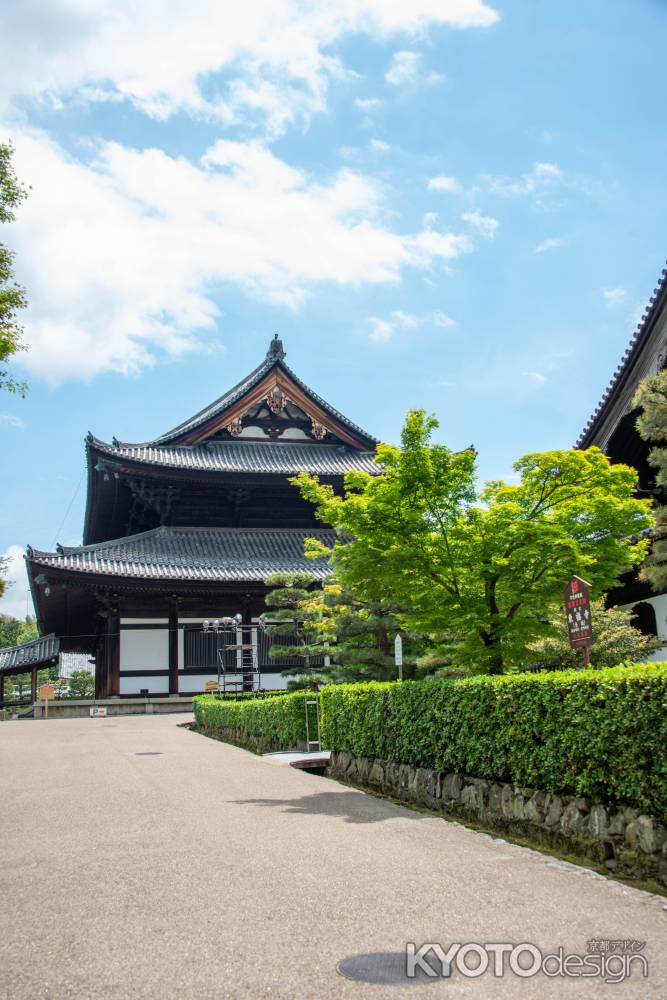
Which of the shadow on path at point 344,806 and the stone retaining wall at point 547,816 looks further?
the shadow on path at point 344,806

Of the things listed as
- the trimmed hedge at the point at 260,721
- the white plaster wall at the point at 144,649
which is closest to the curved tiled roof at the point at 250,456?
the white plaster wall at the point at 144,649

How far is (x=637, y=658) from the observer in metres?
14.6

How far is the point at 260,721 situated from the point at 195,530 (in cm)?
1610

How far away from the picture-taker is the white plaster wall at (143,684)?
28.4 meters

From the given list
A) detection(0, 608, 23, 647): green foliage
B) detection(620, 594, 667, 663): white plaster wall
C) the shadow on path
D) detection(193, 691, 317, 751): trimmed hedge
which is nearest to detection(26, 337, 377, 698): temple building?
detection(193, 691, 317, 751): trimmed hedge

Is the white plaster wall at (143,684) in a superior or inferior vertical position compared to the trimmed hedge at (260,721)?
superior

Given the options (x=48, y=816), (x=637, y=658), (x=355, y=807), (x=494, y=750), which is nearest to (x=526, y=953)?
(x=494, y=750)

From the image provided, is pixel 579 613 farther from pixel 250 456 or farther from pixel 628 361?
pixel 250 456

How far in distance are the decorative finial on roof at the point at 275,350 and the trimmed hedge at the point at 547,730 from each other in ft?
82.8

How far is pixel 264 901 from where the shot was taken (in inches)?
212

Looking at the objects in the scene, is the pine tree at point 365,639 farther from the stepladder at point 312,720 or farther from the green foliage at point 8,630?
the green foliage at point 8,630

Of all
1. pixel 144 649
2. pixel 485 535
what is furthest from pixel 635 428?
pixel 144 649

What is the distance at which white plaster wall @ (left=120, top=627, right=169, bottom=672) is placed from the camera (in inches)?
1131

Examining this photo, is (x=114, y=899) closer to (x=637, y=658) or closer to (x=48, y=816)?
(x=48, y=816)
